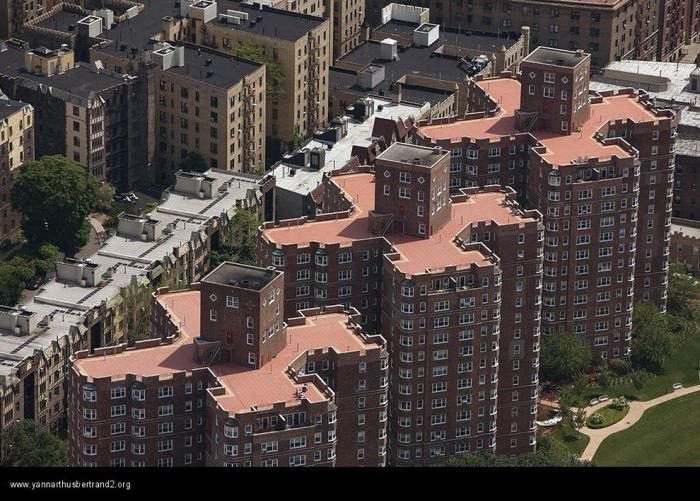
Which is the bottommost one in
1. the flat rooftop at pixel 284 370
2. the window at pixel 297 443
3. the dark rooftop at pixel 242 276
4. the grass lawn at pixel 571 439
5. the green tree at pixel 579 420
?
the grass lawn at pixel 571 439

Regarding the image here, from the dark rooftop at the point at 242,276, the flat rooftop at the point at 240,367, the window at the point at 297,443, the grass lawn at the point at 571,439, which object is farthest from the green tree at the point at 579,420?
the window at the point at 297,443

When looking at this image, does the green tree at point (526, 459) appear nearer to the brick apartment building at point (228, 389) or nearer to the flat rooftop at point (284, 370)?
the brick apartment building at point (228, 389)

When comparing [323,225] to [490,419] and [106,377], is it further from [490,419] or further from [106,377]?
[106,377]

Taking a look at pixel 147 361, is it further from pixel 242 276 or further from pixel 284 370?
pixel 284 370

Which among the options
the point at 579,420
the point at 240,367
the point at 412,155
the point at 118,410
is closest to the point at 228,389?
the point at 240,367

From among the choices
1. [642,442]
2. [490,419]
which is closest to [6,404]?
[490,419]

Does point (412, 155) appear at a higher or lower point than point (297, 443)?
higher

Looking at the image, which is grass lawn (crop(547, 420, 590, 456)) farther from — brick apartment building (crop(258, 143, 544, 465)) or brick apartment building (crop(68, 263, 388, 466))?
brick apartment building (crop(68, 263, 388, 466))
